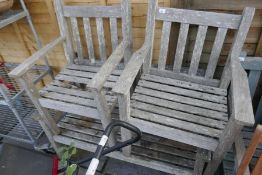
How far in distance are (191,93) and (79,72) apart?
2.77 ft

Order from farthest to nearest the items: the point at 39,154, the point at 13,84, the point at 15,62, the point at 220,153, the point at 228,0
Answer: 1. the point at 15,62
2. the point at 13,84
3. the point at 39,154
4. the point at 228,0
5. the point at 220,153

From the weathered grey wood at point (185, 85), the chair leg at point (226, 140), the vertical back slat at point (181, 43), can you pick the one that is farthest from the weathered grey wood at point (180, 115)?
the vertical back slat at point (181, 43)

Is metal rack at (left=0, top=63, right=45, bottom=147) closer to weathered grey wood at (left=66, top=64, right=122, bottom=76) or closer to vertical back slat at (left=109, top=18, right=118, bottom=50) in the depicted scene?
weathered grey wood at (left=66, top=64, right=122, bottom=76)

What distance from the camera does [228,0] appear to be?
1.33 metres

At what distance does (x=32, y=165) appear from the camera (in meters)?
1.58

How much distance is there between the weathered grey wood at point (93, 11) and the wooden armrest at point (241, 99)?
831 millimetres

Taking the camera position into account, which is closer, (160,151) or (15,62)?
(160,151)

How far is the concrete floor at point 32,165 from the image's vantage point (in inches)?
61.0

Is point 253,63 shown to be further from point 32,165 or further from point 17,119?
point 17,119

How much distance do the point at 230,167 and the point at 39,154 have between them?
139cm

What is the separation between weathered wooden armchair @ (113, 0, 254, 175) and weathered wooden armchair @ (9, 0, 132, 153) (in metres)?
0.16

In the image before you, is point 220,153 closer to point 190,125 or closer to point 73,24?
point 190,125

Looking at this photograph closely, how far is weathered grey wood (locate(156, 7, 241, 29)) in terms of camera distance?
3.93ft

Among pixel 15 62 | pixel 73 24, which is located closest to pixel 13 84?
pixel 15 62
